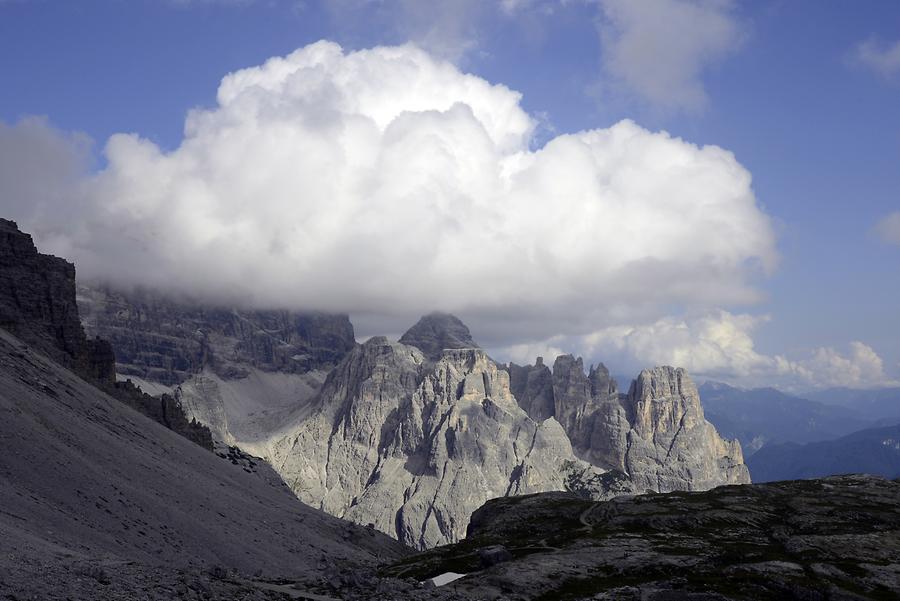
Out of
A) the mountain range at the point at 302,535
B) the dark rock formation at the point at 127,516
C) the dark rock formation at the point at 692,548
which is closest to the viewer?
the dark rock formation at the point at 127,516

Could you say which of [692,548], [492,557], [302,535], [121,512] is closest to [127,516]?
[121,512]

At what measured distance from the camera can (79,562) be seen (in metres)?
63.7

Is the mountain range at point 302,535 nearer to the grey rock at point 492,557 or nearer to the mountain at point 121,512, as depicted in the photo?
the grey rock at point 492,557

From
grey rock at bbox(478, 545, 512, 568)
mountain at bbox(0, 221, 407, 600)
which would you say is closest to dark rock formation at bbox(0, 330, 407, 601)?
mountain at bbox(0, 221, 407, 600)

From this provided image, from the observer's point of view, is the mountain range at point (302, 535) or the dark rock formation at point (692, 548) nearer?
the mountain range at point (302, 535)

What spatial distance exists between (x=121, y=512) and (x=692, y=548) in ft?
270

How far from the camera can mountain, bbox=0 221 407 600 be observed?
197ft

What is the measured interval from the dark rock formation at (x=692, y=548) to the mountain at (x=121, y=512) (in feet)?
68.0

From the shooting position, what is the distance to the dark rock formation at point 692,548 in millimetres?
84938

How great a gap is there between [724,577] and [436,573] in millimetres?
39390

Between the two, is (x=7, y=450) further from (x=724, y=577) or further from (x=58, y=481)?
(x=724, y=577)

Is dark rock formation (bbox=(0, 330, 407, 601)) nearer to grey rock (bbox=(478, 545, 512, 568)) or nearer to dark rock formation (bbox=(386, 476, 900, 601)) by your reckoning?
grey rock (bbox=(478, 545, 512, 568))

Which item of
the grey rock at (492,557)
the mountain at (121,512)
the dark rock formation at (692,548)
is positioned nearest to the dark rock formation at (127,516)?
the mountain at (121,512)

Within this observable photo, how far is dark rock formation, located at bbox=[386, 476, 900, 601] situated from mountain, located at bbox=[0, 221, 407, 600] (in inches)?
816
